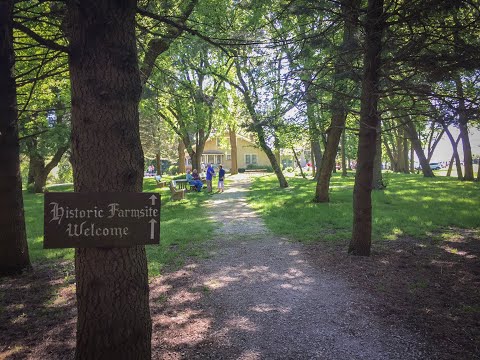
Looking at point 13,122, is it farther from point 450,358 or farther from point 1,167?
point 450,358

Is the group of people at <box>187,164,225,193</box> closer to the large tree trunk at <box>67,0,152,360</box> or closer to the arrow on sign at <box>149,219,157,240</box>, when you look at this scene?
the large tree trunk at <box>67,0,152,360</box>

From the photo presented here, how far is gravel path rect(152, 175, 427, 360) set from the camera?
3383 millimetres

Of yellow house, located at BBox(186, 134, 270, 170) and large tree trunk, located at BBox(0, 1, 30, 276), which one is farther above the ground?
yellow house, located at BBox(186, 134, 270, 170)

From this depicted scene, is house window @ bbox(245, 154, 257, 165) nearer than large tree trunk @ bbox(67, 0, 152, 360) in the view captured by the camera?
No

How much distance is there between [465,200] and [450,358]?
10.9 metres

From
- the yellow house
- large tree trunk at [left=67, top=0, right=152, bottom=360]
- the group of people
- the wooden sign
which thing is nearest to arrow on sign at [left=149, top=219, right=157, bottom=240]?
the wooden sign

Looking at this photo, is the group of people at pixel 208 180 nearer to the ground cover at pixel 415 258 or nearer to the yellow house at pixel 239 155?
the ground cover at pixel 415 258

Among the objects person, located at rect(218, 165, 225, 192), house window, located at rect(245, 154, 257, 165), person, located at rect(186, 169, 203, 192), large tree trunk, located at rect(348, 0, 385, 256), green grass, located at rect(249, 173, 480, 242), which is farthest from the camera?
house window, located at rect(245, 154, 257, 165)

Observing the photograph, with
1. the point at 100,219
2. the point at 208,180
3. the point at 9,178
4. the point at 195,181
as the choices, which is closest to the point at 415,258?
the point at 100,219

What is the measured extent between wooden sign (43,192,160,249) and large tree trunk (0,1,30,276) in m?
3.68

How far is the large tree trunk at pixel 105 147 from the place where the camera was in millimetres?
2562

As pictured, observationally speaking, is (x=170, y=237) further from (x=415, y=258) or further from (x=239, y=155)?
(x=239, y=155)

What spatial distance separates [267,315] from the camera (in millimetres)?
4184

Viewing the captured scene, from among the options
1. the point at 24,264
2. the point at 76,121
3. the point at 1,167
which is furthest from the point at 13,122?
the point at 76,121
